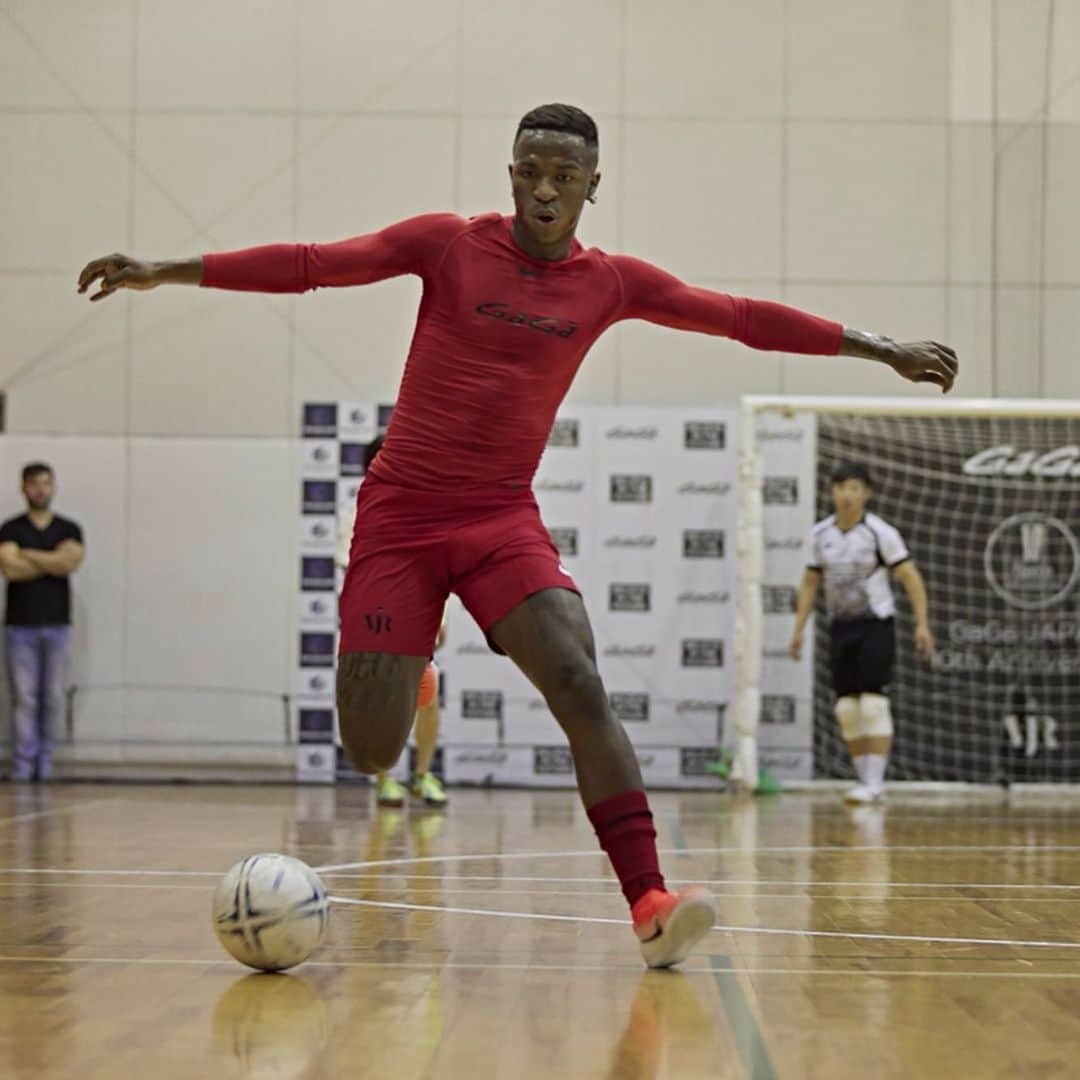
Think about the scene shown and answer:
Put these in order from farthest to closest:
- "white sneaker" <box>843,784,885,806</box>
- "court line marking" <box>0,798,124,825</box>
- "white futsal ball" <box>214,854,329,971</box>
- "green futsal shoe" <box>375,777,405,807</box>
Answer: "white sneaker" <box>843,784,885,806</box>, "green futsal shoe" <box>375,777,405,807</box>, "court line marking" <box>0,798,124,825</box>, "white futsal ball" <box>214,854,329,971</box>

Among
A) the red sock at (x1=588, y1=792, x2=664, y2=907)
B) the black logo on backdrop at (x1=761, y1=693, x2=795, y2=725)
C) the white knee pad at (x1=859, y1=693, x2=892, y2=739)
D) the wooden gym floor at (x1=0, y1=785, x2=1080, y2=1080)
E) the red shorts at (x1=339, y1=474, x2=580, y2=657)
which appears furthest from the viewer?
the black logo on backdrop at (x1=761, y1=693, x2=795, y2=725)

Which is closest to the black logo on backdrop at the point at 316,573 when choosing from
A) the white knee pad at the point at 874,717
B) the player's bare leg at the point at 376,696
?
the white knee pad at the point at 874,717

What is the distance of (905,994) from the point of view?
4484 mm

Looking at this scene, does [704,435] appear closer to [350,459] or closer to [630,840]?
[350,459]

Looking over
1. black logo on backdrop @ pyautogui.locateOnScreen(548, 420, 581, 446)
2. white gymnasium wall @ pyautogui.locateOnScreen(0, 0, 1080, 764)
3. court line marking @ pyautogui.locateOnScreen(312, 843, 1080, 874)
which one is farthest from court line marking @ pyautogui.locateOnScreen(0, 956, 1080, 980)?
white gymnasium wall @ pyautogui.locateOnScreen(0, 0, 1080, 764)

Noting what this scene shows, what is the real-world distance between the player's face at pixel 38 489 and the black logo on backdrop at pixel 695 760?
18.3 feet

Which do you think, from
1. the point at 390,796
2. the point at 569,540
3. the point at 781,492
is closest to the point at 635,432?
the point at 569,540

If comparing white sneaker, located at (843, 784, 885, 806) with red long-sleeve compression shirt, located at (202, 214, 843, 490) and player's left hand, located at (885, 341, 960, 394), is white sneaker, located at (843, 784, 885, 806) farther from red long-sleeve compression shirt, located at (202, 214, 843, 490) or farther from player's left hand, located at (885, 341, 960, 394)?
red long-sleeve compression shirt, located at (202, 214, 843, 490)

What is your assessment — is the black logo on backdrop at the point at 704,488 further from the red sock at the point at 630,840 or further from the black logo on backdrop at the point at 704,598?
the red sock at the point at 630,840

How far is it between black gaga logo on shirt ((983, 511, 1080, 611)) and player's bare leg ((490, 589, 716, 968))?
403 inches

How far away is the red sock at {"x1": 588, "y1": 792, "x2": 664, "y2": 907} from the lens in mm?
5000

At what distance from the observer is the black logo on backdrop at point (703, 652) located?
1463 cm

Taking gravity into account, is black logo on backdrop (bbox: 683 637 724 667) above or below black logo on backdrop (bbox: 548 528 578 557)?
below

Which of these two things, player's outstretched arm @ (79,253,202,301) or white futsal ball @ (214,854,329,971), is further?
player's outstretched arm @ (79,253,202,301)
